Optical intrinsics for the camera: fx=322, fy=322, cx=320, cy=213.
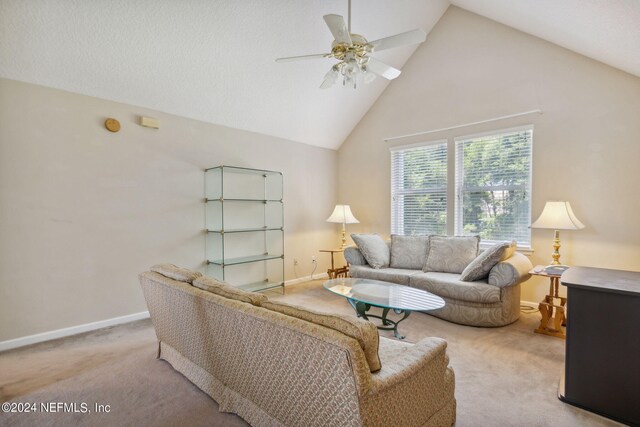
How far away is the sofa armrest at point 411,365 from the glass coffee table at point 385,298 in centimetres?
95

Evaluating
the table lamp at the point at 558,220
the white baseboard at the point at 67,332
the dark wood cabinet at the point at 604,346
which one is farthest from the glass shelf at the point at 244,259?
the dark wood cabinet at the point at 604,346

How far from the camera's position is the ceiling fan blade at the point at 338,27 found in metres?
2.29

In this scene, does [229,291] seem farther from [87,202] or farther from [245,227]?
[245,227]

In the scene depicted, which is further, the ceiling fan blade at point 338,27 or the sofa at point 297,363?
the ceiling fan blade at point 338,27

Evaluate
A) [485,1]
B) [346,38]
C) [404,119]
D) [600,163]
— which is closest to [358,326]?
[346,38]

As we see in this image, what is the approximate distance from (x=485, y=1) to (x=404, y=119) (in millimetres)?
1768

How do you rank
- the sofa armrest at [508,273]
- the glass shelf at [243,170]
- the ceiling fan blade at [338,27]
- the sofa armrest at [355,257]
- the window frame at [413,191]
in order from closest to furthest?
the ceiling fan blade at [338,27] → the sofa armrest at [508,273] → the glass shelf at [243,170] → the sofa armrest at [355,257] → the window frame at [413,191]

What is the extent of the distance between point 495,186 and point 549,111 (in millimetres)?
1022

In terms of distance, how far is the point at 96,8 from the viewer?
2639 mm

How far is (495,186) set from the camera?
4.19 metres

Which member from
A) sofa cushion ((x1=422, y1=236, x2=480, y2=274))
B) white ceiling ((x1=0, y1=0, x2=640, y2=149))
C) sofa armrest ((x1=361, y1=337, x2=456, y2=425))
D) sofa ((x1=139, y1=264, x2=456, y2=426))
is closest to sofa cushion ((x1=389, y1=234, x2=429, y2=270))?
sofa cushion ((x1=422, y1=236, x2=480, y2=274))

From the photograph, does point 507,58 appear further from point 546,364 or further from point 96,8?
point 96,8

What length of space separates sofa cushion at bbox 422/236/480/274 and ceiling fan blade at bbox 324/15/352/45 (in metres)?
2.75

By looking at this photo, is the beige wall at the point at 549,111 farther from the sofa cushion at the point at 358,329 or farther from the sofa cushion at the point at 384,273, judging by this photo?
the sofa cushion at the point at 358,329
